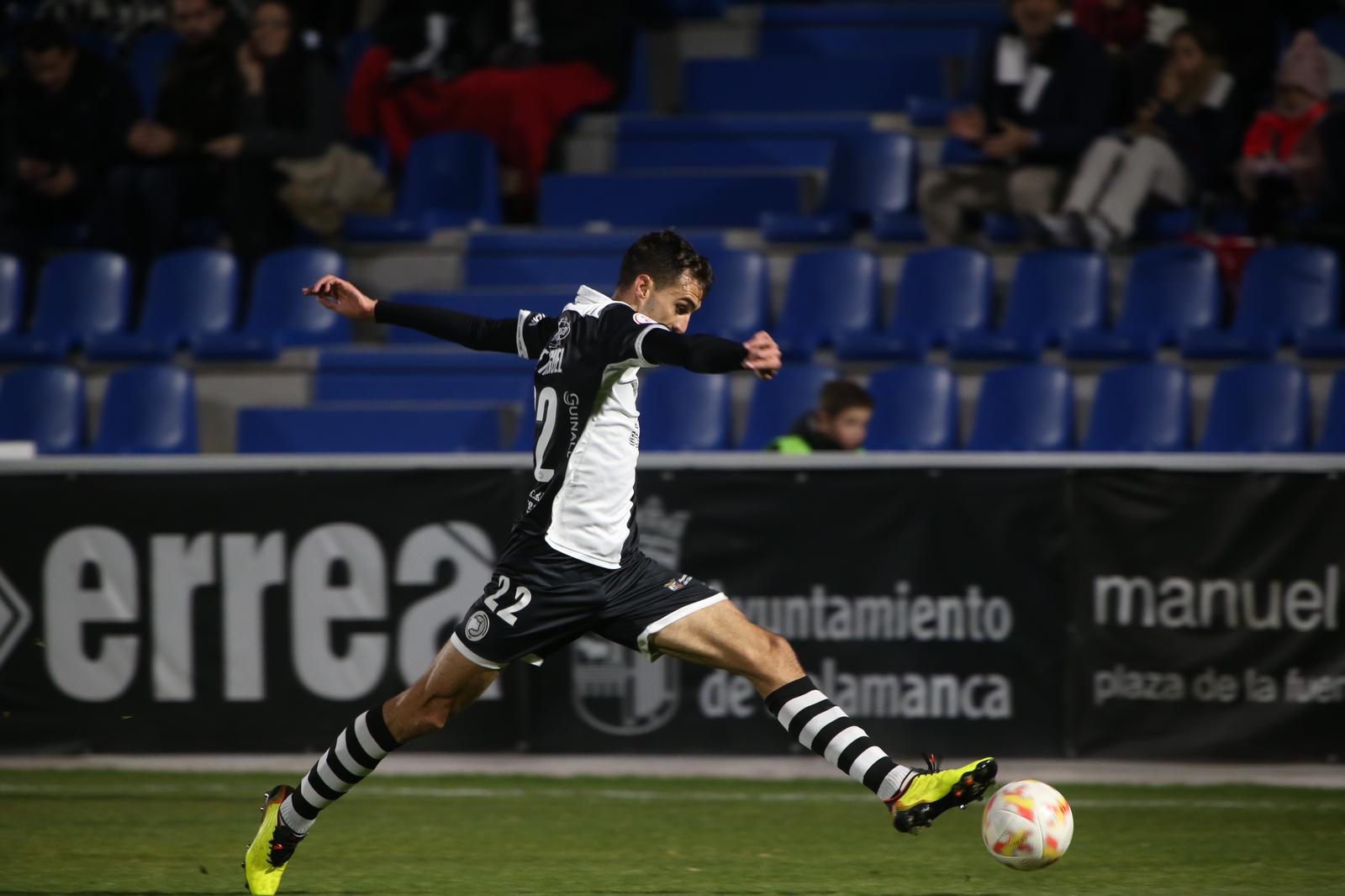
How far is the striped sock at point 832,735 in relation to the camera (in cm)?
508

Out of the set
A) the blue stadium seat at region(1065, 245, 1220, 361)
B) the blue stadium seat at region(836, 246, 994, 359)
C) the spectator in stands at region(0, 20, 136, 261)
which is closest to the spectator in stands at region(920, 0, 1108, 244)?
the blue stadium seat at region(836, 246, 994, 359)

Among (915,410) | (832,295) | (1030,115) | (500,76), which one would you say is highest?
(500,76)

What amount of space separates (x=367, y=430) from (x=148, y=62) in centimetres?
506

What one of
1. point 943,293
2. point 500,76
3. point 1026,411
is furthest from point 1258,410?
point 500,76

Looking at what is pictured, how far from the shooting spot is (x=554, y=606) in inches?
205

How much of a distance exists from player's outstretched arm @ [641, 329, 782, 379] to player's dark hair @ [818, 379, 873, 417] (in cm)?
377

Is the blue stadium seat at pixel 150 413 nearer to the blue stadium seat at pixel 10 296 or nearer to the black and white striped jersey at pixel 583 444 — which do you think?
the blue stadium seat at pixel 10 296

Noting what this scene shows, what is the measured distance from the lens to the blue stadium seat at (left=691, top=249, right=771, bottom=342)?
1104 cm

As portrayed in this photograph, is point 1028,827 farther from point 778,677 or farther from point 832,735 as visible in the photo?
point 778,677

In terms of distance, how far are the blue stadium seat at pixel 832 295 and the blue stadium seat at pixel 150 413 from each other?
148 inches

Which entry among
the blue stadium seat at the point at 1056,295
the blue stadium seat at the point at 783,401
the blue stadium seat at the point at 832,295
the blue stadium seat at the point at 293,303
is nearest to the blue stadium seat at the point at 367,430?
the blue stadium seat at the point at 293,303

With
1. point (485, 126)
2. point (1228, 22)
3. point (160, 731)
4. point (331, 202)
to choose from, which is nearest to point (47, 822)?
point (160, 731)

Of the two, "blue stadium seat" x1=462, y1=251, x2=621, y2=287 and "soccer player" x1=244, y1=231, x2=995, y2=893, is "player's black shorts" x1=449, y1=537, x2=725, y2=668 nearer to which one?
"soccer player" x1=244, y1=231, x2=995, y2=893

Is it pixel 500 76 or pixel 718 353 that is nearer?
pixel 718 353
